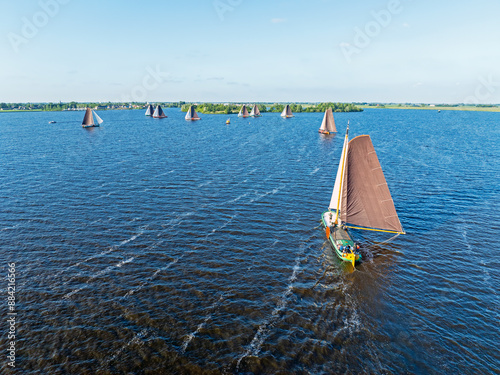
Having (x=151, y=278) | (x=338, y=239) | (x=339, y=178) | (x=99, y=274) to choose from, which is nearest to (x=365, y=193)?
(x=339, y=178)

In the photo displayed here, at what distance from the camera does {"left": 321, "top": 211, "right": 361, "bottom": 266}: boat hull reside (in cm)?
4378

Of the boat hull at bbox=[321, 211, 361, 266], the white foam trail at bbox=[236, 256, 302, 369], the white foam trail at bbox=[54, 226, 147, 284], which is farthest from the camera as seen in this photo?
the boat hull at bbox=[321, 211, 361, 266]

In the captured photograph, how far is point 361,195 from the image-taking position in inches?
1982

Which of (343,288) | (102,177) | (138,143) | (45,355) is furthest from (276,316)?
(138,143)

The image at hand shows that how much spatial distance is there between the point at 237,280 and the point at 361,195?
996 inches

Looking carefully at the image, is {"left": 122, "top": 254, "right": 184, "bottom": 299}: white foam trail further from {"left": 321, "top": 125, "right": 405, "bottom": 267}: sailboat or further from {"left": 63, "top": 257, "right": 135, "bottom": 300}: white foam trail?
{"left": 321, "top": 125, "right": 405, "bottom": 267}: sailboat

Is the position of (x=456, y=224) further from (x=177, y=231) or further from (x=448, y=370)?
(x=177, y=231)

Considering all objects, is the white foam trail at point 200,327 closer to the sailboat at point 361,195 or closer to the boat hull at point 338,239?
the boat hull at point 338,239

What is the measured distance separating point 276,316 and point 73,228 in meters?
39.1

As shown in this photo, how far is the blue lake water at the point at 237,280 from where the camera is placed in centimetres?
2894

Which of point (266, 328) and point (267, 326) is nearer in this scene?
point (266, 328)

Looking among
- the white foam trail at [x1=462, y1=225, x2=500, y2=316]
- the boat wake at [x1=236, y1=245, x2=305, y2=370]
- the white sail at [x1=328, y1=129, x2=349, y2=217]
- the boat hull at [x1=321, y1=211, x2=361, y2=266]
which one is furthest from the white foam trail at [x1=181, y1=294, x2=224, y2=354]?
the white foam trail at [x1=462, y1=225, x2=500, y2=316]

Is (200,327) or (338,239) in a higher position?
(338,239)

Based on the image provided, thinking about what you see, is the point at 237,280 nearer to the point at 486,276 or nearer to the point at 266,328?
the point at 266,328
